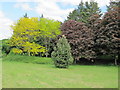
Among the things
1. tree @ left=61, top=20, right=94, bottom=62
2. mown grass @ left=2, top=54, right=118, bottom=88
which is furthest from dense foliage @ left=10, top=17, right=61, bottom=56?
mown grass @ left=2, top=54, right=118, bottom=88

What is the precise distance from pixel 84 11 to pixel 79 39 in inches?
569

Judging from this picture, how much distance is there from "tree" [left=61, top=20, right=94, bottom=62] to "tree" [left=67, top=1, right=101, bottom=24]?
762 centimetres

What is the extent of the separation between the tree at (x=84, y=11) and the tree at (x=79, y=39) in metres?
7.62

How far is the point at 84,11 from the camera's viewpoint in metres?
30.6

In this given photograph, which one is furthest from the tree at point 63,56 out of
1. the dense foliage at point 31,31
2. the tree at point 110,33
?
the dense foliage at point 31,31

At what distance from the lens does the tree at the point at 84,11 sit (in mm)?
28231

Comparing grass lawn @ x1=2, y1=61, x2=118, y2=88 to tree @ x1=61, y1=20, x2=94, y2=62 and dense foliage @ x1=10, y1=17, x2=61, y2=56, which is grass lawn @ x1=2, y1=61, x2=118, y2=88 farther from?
dense foliage @ x1=10, y1=17, x2=61, y2=56

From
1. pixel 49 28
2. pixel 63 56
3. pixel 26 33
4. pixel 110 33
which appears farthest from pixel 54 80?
pixel 49 28

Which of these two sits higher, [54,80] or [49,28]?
[49,28]

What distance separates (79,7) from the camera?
32125 mm

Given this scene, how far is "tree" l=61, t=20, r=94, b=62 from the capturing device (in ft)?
58.9

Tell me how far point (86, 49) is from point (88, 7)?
49.3 ft

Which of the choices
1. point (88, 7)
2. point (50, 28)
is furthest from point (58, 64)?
point (88, 7)

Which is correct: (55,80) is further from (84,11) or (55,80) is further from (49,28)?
(84,11)
